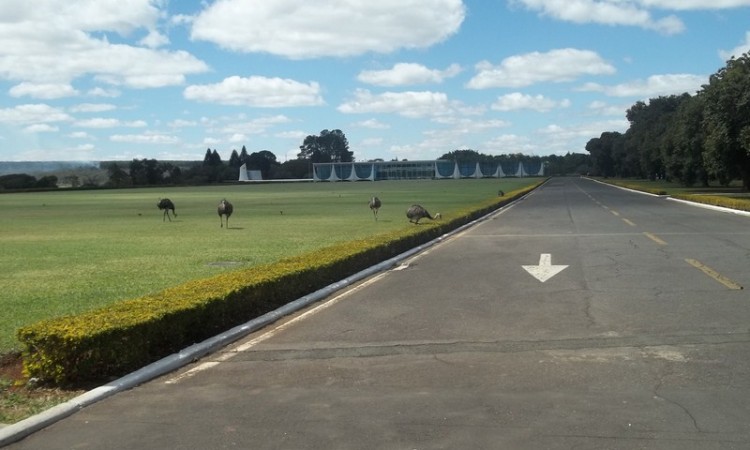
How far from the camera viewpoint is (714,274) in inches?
503

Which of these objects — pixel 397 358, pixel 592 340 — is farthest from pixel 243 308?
pixel 592 340

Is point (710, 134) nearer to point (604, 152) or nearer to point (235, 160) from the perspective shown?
point (604, 152)

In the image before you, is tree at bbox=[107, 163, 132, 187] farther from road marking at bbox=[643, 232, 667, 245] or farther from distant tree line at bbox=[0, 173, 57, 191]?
road marking at bbox=[643, 232, 667, 245]

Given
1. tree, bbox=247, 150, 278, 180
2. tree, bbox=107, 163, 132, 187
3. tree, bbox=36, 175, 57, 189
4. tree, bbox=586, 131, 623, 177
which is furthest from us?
tree, bbox=247, 150, 278, 180

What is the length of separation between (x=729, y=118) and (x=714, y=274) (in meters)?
36.5

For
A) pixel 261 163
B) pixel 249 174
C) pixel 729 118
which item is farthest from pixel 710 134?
pixel 261 163

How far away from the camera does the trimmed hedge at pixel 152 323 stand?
6582 millimetres

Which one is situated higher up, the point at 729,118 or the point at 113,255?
the point at 729,118

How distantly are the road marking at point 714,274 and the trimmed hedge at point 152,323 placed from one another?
6.49 meters

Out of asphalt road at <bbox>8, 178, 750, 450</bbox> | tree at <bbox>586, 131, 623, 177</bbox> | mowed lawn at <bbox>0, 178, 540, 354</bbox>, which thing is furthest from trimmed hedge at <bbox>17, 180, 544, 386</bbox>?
tree at <bbox>586, 131, 623, 177</bbox>

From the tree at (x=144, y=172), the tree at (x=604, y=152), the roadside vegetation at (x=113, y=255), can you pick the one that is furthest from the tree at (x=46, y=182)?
the tree at (x=604, y=152)

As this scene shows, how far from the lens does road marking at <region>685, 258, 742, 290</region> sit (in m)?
11.5

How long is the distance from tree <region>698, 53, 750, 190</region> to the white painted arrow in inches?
1166

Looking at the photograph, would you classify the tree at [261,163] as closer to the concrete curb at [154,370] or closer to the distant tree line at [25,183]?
the distant tree line at [25,183]
